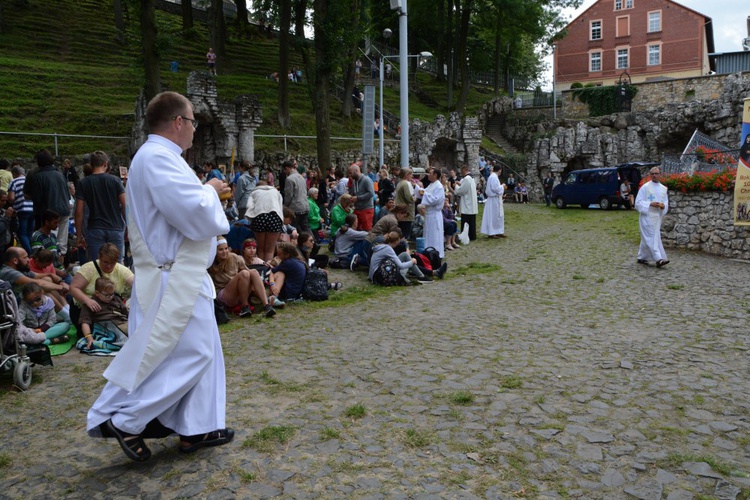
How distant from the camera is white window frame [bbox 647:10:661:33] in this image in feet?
184

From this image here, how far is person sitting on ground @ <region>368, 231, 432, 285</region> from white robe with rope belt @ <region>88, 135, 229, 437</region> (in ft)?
24.0

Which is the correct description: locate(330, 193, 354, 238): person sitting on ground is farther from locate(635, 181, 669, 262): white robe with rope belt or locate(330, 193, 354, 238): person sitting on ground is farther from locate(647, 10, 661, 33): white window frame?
locate(647, 10, 661, 33): white window frame

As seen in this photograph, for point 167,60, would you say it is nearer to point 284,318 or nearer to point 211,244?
point 284,318

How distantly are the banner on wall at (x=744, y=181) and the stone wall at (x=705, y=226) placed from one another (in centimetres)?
32

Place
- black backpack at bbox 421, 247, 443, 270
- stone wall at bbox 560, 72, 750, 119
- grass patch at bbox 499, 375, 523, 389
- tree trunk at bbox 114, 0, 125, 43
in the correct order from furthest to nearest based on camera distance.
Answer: stone wall at bbox 560, 72, 750, 119, tree trunk at bbox 114, 0, 125, 43, black backpack at bbox 421, 247, 443, 270, grass patch at bbox 499, 375, 523, 389

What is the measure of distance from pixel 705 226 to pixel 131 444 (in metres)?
15.2

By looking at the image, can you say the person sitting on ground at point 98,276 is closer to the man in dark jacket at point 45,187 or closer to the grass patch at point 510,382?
the man in dark jacket at point 45,187

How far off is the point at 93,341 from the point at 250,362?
6.56 feet

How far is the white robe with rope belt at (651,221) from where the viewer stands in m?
13.3

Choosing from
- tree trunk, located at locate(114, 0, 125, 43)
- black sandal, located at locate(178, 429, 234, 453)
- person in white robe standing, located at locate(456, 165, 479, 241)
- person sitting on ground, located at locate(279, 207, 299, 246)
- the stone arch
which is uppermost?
tree trunk, located at locate(114, 0, 125, 43)

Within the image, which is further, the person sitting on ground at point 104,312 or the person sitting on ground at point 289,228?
the person sitting on ground at point 289,228

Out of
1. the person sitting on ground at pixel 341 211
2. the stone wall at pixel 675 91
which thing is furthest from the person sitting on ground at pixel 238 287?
the stone wall at pixel 675 91

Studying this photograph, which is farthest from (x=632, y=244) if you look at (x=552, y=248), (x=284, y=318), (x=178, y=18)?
(x=178, y=18)

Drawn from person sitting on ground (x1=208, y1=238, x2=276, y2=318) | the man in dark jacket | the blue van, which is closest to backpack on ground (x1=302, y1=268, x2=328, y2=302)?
person sitting on ground (x1=208, y1=238, x2=276, y2=318)
